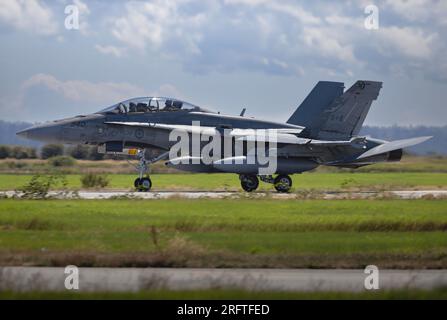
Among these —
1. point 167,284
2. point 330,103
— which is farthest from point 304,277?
point 330,103

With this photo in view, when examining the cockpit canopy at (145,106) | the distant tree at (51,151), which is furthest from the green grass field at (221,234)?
the distant tree at (51,151)

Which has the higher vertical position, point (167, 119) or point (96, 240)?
point (167, 119)

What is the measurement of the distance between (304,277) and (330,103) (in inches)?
958

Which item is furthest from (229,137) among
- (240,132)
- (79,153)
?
(79,153)

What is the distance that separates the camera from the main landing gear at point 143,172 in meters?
31.4

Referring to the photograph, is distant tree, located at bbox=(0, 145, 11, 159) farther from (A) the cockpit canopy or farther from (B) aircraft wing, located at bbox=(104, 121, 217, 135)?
(B) aircraft wing, located at bbox=(104, 121, 217, 135)

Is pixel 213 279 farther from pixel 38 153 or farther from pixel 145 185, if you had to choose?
pixel 38 153

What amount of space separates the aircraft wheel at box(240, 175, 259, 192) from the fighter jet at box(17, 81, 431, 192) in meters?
0.04

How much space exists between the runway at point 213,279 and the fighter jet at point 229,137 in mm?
17266

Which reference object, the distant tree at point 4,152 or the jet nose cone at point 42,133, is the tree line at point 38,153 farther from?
the jet nose cone at point 42,133

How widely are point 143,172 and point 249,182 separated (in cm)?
415

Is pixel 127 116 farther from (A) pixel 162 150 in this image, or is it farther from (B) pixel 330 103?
(B) pixel 330 103
